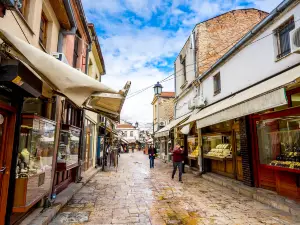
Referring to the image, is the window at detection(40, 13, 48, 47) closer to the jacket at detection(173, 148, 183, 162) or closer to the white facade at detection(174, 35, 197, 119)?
the jacket at detection(173, 148, 183, 162)

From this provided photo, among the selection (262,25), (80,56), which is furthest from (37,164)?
(262,25)

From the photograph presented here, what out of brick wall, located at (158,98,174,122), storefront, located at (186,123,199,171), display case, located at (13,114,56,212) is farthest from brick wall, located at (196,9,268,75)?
brick wall, located at (158,98,174,122)

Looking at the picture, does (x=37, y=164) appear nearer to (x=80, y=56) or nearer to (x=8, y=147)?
(x=8, y=147)

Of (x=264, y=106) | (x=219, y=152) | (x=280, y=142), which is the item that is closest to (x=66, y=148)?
(x=264, y=106)

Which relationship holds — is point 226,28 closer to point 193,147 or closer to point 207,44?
point 207,44

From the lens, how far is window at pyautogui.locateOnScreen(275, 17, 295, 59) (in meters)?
6.21

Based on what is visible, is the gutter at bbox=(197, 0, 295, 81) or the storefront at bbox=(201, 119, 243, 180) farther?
the storefront at bbox=(201, 119, 243, 180)

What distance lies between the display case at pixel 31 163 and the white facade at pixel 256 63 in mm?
6401

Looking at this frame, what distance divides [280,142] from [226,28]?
9.45m

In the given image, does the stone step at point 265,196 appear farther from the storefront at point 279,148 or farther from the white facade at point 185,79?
the white facade at point 185,79

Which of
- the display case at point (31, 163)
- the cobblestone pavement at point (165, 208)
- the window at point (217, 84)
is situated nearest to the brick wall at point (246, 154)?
the cobblestone pavement at point (165, 208)

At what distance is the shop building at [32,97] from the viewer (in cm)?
316

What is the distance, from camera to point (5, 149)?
3674 millimetres

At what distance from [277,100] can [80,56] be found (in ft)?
25.8
